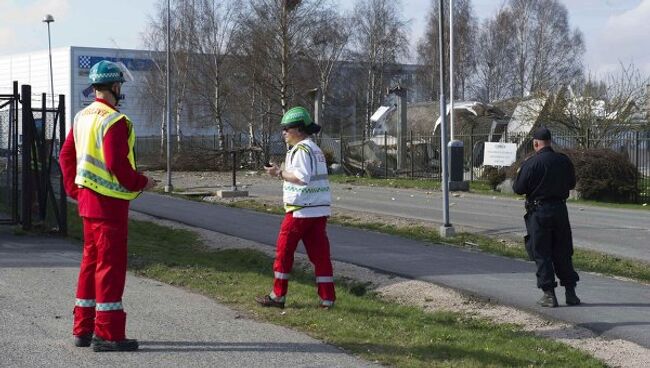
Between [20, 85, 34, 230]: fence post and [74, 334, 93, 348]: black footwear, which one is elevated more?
[20, 85, 34, 230]: fence post

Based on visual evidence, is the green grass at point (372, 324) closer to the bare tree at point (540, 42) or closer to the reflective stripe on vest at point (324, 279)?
the reflective stripe on vest at point (324, 279)

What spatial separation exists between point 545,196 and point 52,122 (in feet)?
27.5

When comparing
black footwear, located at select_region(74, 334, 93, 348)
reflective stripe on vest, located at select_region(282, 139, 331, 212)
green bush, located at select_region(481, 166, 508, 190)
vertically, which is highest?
reflective stripe on vest, located at select_region(282, 139, 331, 212)

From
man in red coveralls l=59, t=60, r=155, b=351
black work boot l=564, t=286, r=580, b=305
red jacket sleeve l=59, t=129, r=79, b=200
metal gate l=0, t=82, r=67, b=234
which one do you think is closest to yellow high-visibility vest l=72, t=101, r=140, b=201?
man in red coveralls l=59, t=60, r=155, b=351

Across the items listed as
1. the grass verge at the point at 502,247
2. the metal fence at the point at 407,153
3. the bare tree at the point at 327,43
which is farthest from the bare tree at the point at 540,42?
the grass verge at the point at 502,247

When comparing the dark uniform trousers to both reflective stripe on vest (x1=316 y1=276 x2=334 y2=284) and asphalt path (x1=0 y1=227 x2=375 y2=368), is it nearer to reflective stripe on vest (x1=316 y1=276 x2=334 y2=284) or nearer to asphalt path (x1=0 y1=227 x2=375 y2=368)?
reflective stripe on vest (x1=316 y1=276 x2=334 y2=284)

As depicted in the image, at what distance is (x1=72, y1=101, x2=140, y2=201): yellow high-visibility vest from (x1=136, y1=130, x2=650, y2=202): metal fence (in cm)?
1901

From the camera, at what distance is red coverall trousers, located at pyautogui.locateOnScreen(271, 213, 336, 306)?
25.7 feet

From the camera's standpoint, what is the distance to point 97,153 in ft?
20.5

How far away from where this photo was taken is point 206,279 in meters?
9.59

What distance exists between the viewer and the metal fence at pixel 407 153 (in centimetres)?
2762

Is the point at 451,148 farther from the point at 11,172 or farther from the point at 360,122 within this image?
the point at 360,122

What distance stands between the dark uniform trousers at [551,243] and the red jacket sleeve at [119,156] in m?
3.82

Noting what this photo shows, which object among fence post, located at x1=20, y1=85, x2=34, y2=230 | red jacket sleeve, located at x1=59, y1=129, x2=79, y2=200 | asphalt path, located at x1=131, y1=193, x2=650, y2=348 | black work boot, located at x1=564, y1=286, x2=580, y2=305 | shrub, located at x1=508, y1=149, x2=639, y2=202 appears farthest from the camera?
shrub, located at x1=508, y1=149, x2=639, y2=202
